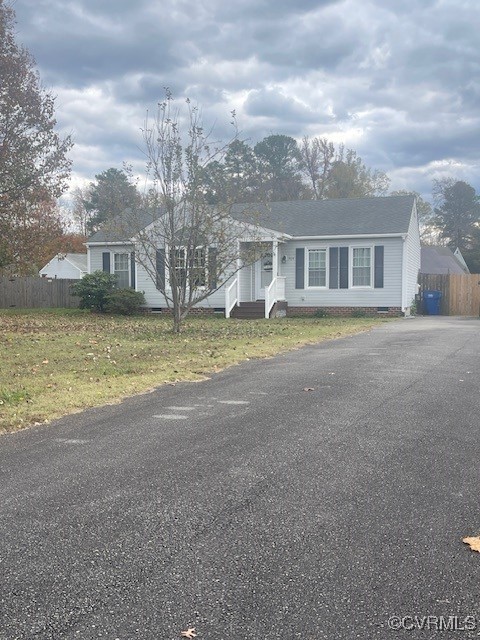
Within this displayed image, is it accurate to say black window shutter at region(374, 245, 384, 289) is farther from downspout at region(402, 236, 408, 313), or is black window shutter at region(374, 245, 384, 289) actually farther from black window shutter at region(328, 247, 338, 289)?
black window shutter at region(328, 247, 338, 289)

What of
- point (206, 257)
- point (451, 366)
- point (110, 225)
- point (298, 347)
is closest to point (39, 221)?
point (110, 225)

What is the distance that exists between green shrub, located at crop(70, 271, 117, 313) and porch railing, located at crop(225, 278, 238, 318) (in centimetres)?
503

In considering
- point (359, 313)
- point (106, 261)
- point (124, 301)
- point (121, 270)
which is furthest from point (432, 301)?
point (106, 261)

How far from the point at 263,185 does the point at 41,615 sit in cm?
5118

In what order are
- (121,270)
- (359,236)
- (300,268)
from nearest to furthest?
1. (359,236)
2. (300,268)
3. (121,270)

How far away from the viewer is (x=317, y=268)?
80.7 feet

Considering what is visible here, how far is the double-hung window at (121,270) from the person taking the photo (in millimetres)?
26078

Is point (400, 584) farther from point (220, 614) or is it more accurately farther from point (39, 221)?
point (39, 221)

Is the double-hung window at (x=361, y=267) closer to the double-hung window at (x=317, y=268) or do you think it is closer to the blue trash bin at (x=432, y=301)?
the double-hung window at (x=317, y=268)

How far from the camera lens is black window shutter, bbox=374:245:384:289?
2373 centimetres

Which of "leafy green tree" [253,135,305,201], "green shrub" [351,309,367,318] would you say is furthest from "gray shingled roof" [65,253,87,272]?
"green shrub" [351,309,367,318]

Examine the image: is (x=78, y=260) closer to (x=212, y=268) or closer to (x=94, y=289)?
(x=94, y=289)

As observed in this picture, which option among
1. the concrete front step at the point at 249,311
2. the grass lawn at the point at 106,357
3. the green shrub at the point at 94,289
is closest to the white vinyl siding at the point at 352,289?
the concrete front step at the point at 249,311

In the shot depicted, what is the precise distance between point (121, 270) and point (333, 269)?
9035 mm
